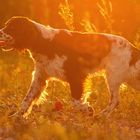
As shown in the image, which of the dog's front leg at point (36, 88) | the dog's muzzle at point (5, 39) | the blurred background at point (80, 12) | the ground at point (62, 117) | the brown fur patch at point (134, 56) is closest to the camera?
the ground at point (62, 117)

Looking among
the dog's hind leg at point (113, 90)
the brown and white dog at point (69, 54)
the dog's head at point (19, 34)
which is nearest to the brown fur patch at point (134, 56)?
the brown and white dog at point (69, 54)

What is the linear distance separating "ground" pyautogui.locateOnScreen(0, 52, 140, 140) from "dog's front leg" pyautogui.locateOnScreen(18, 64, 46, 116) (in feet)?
0.61

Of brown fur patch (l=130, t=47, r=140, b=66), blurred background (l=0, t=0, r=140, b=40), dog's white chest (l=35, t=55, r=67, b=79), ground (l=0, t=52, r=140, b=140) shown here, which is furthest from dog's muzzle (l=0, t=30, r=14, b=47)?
blurred background (l=0, t=0, r=140, b=40)

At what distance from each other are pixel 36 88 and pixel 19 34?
3.06ft

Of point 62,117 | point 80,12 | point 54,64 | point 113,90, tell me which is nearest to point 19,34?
point 54,64

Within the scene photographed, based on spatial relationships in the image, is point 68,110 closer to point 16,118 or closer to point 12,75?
→ point 16,118

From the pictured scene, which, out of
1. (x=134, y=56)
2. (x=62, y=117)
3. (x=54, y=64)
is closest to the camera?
(x=62, y=117)

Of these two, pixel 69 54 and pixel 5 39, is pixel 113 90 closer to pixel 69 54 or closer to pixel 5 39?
pixel 69 54

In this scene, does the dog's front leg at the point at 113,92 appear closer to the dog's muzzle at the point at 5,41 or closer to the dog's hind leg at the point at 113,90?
the dog's hind leg at the point at 113,90

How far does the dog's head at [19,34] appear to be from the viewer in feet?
33.3

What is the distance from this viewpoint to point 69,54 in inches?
401

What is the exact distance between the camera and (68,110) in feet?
35.1

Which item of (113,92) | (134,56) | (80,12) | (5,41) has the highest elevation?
(80,12)

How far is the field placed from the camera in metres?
8.48
